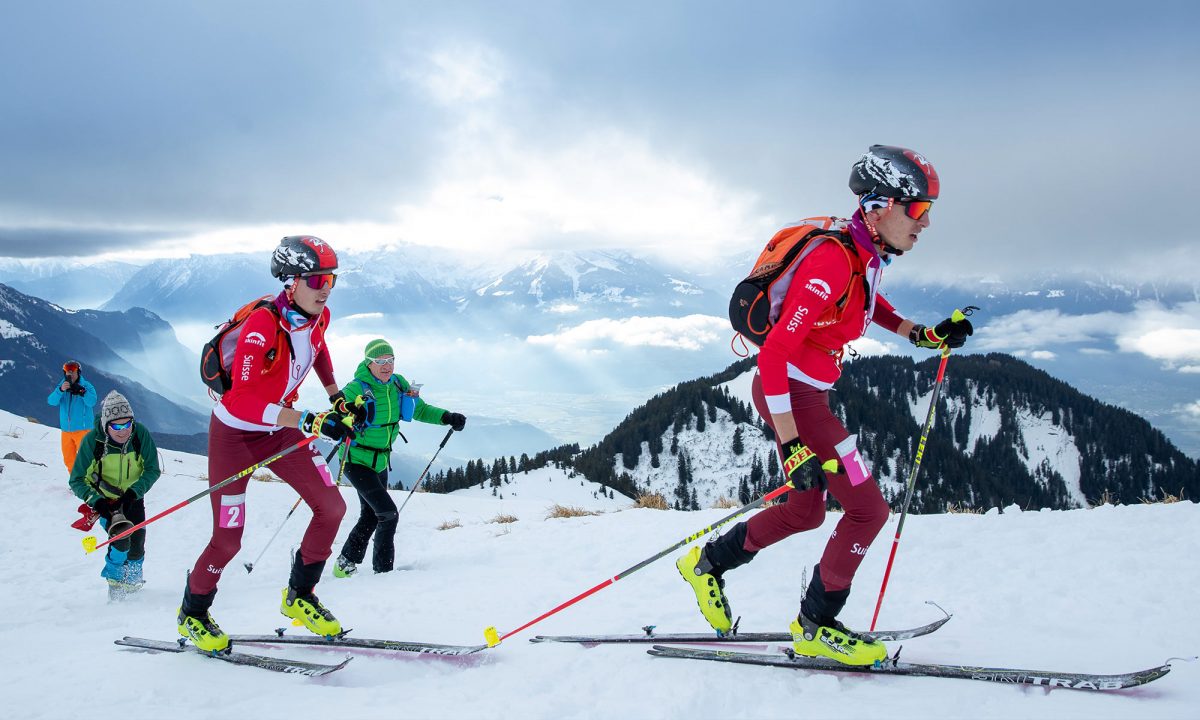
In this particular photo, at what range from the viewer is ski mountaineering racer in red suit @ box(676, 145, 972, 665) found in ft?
14.3

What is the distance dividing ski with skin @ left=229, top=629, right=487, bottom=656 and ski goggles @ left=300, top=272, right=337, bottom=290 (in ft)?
10.2

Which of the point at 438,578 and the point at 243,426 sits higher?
the point at 243,426

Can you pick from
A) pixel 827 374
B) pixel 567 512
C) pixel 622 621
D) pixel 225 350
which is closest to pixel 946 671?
pixel 827 374

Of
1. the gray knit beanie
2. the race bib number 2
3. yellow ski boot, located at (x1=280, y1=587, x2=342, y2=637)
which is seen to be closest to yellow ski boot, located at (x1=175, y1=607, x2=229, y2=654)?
yellow ski boot, located at (x1=280, y1=587, x2=342, y2=637)

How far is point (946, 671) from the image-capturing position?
4.36 metres

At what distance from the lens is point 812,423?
4.79m

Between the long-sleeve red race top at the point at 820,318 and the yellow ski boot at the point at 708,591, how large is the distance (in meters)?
1.73

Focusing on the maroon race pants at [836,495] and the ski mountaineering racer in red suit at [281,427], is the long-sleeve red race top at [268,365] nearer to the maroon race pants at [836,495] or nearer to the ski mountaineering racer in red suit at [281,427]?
the ski mountaineering racer in red suit at [281,427]

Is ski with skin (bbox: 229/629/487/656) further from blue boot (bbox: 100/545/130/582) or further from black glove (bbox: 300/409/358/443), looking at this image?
blue boot (bbox: 100/545/130/582)

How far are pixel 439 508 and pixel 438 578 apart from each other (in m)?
8.22

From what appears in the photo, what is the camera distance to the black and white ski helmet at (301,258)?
18.6 ft

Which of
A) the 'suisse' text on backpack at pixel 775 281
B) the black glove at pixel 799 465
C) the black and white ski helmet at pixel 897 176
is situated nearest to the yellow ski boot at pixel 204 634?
the black glove at pixel 799 465

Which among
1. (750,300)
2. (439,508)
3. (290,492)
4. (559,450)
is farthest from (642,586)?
(559,450)

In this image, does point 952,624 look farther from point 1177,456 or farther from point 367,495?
point 1177,456
